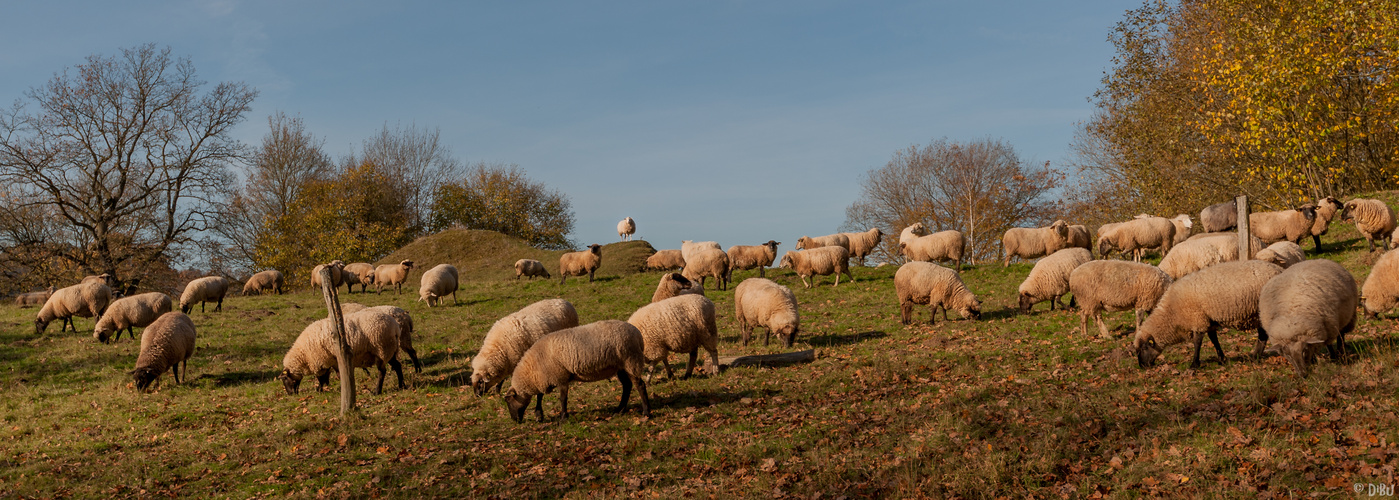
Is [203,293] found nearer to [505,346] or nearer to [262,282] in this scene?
[262,282]

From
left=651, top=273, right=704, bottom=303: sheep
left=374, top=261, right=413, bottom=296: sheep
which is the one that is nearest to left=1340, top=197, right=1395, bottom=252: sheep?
left=651, top=273, right=704, bottom=303: sheep

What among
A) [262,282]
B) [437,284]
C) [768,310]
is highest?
[262,282]

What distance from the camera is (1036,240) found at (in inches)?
1071

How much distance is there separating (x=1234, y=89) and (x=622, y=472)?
26.2m

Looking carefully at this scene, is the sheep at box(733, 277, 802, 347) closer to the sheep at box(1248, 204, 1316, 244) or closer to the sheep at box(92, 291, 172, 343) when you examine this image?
the sheep at box(1248, 204, 1316, 244)

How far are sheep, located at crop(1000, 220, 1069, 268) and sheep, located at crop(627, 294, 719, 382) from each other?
1710cm

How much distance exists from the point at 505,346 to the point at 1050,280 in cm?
1261

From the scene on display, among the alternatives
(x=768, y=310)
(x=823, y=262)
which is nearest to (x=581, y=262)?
(x=823, y=262)

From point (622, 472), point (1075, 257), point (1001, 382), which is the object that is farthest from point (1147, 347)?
point (622, 472)

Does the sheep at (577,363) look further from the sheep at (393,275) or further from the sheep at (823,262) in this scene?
the sheep at (393,275)

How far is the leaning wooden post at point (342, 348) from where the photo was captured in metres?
13.0

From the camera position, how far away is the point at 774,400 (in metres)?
11.6

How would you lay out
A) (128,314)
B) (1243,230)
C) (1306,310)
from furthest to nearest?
(128,314)
(1243,230)
(1306,310)

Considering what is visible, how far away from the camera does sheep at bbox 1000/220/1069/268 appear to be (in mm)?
26656
